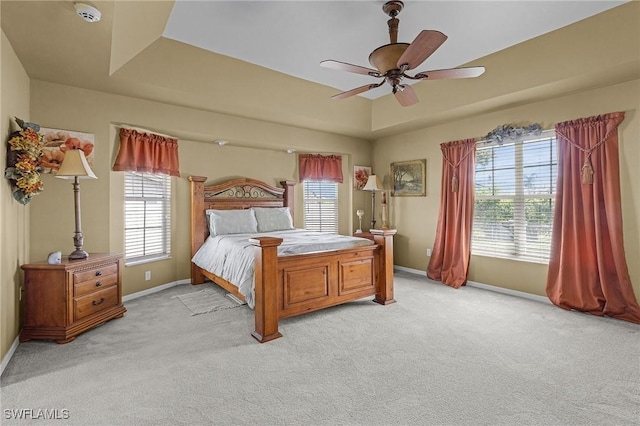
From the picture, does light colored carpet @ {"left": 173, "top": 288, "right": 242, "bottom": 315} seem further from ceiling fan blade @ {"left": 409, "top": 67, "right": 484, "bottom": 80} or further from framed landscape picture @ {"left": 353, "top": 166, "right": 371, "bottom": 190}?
framed landscape picture @ {"left": 353, "top": 166, "right": 371, "bottom": 190}

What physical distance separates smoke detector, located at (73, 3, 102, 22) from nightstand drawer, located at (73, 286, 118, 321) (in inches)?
91.2

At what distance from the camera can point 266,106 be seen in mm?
4293

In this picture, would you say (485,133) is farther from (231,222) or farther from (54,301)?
(54,301)

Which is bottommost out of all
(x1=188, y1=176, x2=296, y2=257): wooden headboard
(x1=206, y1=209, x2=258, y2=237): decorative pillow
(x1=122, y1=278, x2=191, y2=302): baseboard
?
(x1=122, y1=278, x2=191, y2=302): baseboard

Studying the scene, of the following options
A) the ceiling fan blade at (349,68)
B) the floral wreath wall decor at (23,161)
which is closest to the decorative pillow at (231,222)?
the floral wreath wall decor at (23,161)

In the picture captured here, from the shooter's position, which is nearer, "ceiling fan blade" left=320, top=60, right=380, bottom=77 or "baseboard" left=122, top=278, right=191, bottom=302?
"ceiling fan blade" left=320, top=60, right=380, bottom=77

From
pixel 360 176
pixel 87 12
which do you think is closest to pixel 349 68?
pixel 87 12

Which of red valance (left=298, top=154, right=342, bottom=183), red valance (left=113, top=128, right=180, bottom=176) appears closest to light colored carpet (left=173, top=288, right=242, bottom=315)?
red valance (left=113, top=128, right=180, bottom=176)

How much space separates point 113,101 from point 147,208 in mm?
1405

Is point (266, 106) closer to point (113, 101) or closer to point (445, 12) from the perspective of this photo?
point (113, 101)

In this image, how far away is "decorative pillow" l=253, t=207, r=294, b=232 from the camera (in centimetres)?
500

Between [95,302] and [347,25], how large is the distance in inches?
143

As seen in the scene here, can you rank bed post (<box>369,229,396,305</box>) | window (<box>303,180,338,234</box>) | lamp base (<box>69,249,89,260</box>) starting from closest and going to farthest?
1. lamp base (<box>69,249,89,260</box>)
2. bed post (<box>369,229,396,305</box>)
3. window (<box>303,180,338,234</box>)

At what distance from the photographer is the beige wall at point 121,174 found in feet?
11.1
